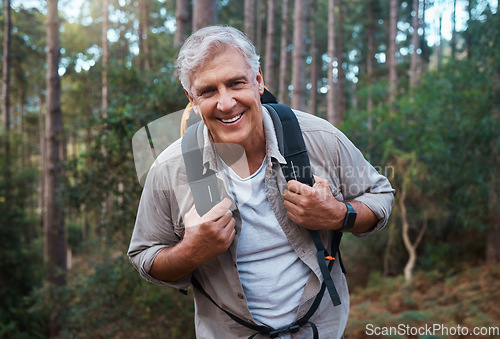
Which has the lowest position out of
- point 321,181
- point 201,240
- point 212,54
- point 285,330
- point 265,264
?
point 285,330

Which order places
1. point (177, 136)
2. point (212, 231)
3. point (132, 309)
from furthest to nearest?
point (132, 309)
point (177, 136)
point (212, 231)

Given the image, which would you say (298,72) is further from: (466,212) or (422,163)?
(466,212)

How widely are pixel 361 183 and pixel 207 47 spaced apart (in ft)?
3.19

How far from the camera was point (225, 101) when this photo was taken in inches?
66.7

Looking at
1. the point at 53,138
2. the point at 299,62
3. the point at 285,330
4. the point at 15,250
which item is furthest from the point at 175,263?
the point at 15,250

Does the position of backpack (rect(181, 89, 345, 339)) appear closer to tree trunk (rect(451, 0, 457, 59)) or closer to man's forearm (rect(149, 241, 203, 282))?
man's forearm (rect(149, 241, 203, 282))

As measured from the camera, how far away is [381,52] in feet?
94.0

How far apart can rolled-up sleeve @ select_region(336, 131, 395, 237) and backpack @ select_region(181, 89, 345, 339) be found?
0.70 feet

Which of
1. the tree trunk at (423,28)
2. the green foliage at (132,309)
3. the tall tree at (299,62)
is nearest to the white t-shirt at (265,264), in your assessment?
the green foliage at (132,309)

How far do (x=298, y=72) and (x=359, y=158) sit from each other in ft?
28.3

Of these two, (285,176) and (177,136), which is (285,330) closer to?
(285,176)

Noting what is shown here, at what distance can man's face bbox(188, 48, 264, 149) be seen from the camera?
5.53 ft

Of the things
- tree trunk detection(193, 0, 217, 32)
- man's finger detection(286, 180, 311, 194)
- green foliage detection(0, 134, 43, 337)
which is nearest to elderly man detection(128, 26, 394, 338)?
man's finger detection(286, 180, 311, 194)

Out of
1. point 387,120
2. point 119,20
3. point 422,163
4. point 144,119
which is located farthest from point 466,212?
point 119,20
